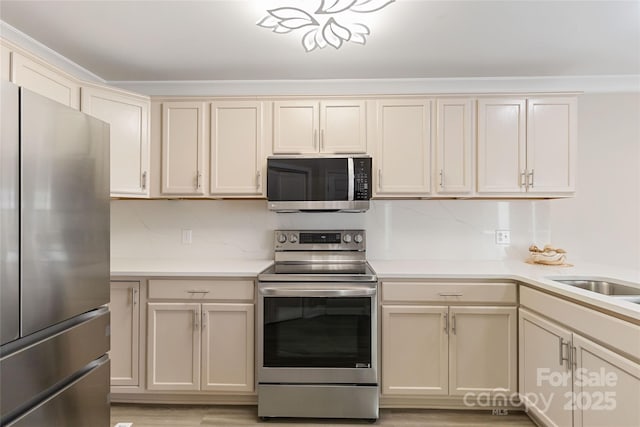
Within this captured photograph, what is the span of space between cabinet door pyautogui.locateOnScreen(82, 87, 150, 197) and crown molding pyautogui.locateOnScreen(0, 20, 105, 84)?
8.9 inches

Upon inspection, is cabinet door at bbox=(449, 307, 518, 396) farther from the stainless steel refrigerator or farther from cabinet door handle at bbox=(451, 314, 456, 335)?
the stainless steel refrigerator

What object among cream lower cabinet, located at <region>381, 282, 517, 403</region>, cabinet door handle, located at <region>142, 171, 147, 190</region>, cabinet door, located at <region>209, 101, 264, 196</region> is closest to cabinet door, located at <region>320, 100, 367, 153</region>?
cabinet door, located at <region>209, 101, 264, 196</region>

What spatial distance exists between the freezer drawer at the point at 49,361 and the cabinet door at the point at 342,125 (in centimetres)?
170

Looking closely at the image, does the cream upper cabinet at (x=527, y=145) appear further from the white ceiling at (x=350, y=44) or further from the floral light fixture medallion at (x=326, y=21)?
the floral light fixture medallion at (x=326, y=21)

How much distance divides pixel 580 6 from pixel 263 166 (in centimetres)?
198

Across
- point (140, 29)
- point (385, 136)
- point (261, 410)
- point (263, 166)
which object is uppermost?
point (140, 29)

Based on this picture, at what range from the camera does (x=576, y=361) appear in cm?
160

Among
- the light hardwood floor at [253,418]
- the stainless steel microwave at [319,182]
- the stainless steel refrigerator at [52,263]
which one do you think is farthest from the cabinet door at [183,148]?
the light hardwood floor at [253,418]

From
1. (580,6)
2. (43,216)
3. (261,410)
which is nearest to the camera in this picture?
(43,216)

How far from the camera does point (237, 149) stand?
2.52 m

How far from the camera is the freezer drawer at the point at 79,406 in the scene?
1043 mm

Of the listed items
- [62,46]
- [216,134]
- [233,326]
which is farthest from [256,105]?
[233,326]

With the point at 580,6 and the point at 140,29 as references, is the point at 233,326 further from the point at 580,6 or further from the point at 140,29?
the point at 580,6

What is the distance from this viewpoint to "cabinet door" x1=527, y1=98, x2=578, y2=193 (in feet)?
7.96
